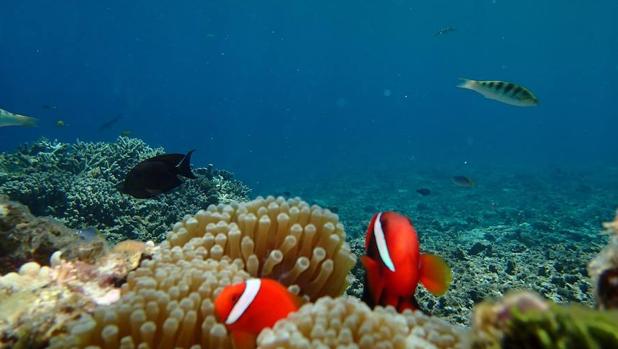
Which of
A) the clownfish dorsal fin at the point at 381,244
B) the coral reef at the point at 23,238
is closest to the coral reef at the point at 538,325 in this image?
the clownfish dorsal fin at the point at 381,244

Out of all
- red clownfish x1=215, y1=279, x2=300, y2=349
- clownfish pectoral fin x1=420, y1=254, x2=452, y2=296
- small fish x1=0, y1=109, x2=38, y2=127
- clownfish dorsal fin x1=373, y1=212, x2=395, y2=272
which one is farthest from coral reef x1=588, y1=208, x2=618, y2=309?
small fish x1=0, y1=109, x2=38, y2=127

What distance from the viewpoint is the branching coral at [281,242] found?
8.03 feet

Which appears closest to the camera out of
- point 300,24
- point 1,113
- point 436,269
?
point 436,269

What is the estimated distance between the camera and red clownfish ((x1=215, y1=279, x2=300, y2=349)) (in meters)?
1.73

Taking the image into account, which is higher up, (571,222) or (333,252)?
(571,222)

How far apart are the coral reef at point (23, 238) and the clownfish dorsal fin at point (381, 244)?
114 inches

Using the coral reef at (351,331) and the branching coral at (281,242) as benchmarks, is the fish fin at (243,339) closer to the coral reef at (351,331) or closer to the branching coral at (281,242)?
the coral reef at (351,331)

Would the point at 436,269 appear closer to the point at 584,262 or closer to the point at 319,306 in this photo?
the point at 319,306

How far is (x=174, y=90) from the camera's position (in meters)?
143

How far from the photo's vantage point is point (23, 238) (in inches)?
138

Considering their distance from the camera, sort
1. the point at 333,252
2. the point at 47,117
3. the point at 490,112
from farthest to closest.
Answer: the point at 490,112 < the point at 47,117 < the point at 333,252

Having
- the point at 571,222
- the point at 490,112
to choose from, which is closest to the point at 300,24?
the point at 571,222

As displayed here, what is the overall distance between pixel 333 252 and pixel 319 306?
3.19 ft

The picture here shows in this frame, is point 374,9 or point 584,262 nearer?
point 584,262
